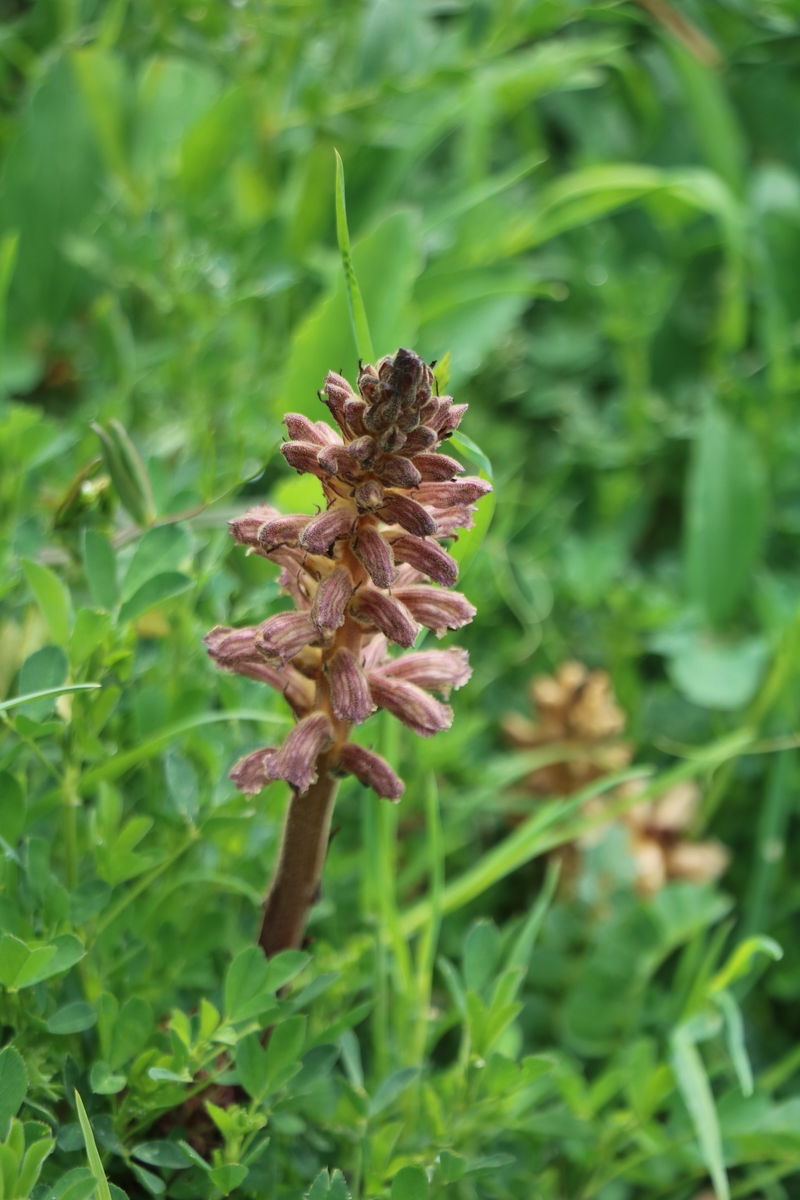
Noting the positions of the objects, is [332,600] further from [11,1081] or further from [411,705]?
[11,1081]

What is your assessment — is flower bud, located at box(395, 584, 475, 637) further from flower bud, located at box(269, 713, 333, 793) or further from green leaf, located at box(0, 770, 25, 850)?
green leaf, located at box(0, 770, 25, 850)

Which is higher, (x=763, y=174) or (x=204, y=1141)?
(x=763, y=174)

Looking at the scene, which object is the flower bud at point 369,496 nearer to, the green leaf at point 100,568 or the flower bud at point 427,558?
the flower bud at point 427,558

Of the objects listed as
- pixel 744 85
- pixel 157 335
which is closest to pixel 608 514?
pixel 157 335

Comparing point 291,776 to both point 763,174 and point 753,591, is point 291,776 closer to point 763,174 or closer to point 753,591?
point 753,591

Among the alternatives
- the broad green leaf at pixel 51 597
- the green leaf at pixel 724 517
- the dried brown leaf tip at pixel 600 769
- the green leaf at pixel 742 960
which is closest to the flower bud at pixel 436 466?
the broad green leaf at pixel 51 597

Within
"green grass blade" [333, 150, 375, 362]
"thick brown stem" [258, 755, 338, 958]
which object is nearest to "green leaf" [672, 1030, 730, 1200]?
"thick brown stem" [258, 755, 338, 958]
